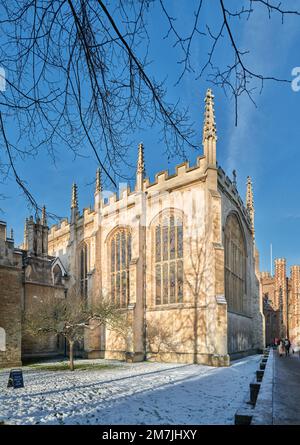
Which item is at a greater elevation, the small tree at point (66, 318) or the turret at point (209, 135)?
the turret at point (209, 135)

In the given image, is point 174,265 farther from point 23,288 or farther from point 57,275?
point 57,275

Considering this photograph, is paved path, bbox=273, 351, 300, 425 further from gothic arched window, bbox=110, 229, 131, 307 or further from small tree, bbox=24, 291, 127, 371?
gothic arched window, bbox=110, 229, 131, 307

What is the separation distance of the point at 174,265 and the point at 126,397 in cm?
1105

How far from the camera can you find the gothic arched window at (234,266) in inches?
836

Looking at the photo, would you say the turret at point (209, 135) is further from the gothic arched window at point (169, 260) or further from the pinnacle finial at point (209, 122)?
the gothic arched window at point (169, 260)

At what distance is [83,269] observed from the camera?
2630cm

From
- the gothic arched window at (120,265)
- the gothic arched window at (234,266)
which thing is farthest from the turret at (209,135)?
the gothic arched window at (120,265)

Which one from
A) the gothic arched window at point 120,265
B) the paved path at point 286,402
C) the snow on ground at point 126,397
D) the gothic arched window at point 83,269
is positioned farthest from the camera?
the gothic arched window at point 83,269

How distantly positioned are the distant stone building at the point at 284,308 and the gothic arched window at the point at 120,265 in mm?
25864

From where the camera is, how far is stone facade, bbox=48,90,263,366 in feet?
59.2

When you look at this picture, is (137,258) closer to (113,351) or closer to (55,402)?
(113,351)
